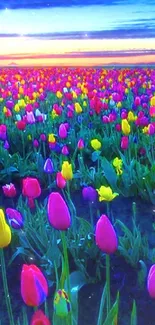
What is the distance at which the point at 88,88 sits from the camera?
638cm

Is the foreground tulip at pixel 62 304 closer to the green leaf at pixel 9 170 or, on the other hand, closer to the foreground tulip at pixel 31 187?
the foreground tulip at pixel 31 187

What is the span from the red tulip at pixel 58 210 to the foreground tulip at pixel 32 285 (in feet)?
0.96

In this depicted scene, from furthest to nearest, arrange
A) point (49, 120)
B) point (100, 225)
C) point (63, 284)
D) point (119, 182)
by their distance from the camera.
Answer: point (49, 120) → point (119, 182) → point (63, 284) → point (100, 225)

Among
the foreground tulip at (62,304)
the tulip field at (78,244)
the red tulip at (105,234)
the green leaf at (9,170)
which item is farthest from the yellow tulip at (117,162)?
the foreground tulip at (62,304)

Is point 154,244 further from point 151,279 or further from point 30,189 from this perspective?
point 151,279

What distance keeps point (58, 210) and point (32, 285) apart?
0.33m

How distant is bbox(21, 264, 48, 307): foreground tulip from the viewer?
1.18 m

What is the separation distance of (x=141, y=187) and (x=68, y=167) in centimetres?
93

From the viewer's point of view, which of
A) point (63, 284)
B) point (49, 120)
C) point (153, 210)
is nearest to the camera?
point (63, 284)

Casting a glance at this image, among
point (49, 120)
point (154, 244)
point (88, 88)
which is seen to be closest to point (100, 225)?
point (154, 244)

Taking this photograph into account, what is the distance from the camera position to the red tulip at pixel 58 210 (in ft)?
4.80

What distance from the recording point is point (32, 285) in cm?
119

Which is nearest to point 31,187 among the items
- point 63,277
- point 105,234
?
point 63,277

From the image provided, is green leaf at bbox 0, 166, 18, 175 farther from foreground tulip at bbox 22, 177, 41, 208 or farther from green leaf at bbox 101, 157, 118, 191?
foreground tulip at bbox 22, 177, 41, 208
